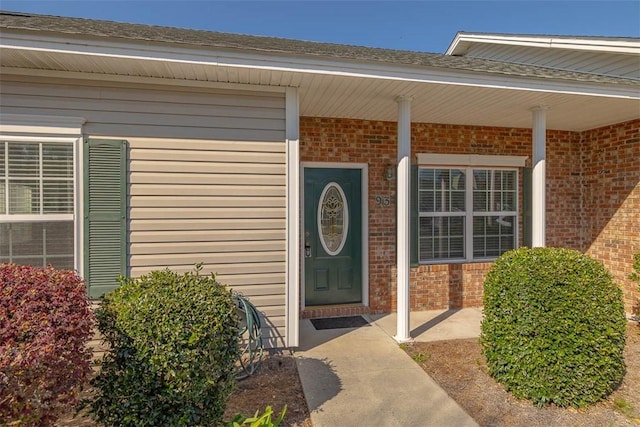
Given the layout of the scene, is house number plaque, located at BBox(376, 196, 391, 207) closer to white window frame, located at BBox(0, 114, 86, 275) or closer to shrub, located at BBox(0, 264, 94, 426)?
white window frame, located at BBox(0, 114, 86, 275)

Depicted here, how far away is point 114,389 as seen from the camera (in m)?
2.23

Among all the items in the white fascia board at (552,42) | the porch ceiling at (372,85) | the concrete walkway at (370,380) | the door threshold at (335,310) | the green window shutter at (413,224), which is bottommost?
the concrete walkway at (370,380)

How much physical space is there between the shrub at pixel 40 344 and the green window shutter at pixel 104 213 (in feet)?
3.75

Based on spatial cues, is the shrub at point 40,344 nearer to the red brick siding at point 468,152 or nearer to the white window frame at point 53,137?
the white window frame at point 53,137

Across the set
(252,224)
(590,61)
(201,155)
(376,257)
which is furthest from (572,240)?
(201,155)

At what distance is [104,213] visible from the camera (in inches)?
136

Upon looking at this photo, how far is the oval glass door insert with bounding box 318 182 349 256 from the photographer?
5.26 m

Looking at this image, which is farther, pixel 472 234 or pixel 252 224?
pixel 472 234

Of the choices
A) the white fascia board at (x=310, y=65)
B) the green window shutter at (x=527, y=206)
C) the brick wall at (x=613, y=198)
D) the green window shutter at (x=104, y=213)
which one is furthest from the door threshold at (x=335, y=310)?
the brick wall at (x=613, y=198)

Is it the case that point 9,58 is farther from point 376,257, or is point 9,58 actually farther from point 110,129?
point 376,257

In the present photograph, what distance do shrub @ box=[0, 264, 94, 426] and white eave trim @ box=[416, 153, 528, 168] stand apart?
4.65 m

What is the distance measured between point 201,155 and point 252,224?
0.88 metres

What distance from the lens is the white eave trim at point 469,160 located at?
5.45 m

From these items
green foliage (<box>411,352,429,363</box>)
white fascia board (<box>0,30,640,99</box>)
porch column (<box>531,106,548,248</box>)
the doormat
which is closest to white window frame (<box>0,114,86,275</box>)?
white fascia board (<box>0,30,640,99</box>)
